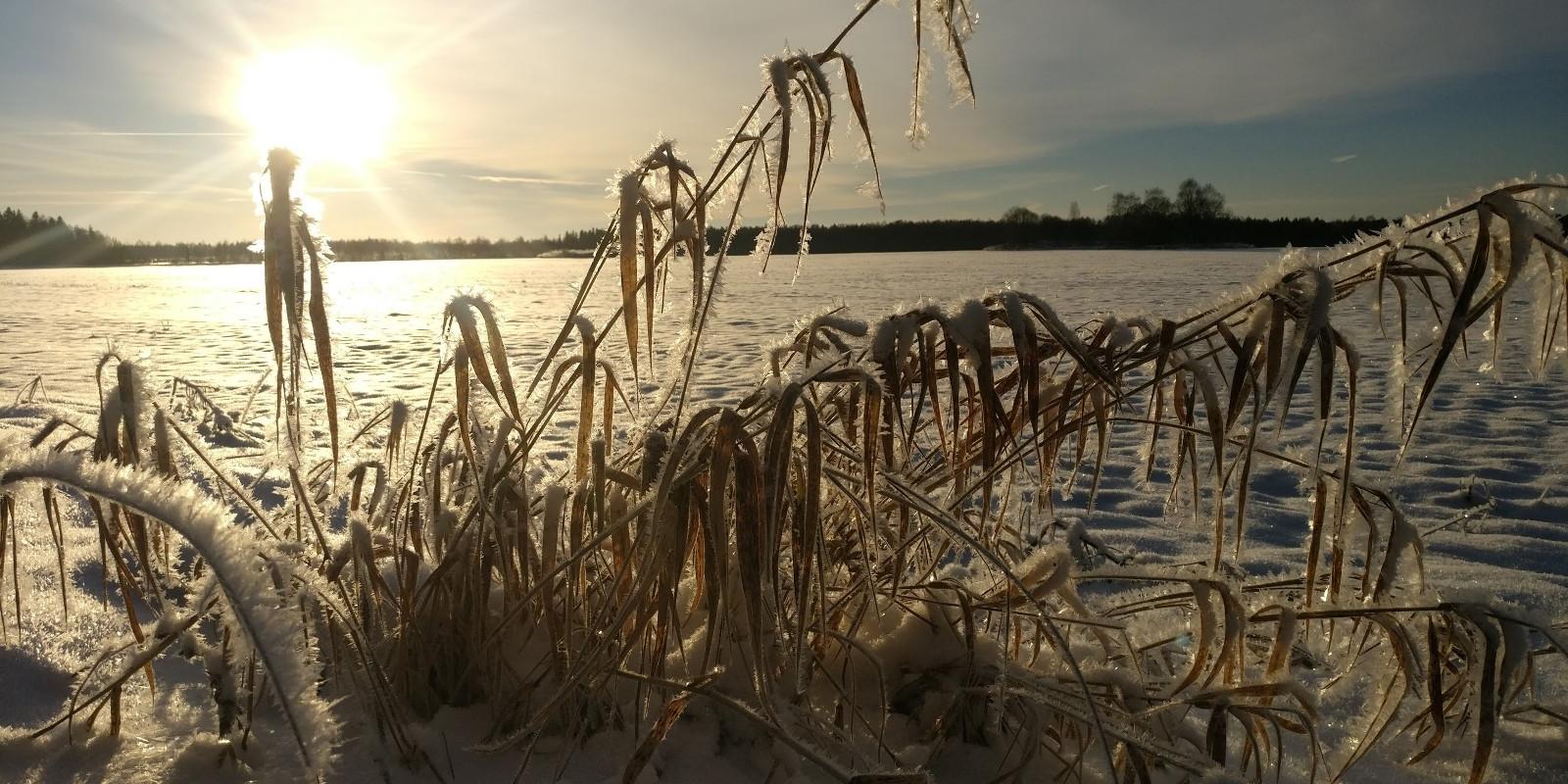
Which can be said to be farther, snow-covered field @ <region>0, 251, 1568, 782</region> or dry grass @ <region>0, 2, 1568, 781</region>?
snow-covered field @ <region>0, 251, 1568, 782</region>

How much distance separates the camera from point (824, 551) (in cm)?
94

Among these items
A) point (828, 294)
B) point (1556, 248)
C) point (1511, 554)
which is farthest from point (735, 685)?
point (828, 294)

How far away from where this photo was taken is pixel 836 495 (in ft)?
4.70

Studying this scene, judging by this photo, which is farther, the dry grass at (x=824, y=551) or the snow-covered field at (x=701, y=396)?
the snow-covered field at (x=701, y=396)

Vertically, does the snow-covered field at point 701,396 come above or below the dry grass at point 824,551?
below

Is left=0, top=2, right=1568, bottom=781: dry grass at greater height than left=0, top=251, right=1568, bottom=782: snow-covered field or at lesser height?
greater

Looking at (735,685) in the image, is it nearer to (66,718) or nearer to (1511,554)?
(66,718)

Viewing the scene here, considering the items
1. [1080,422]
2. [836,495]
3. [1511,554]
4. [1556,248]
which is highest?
[1556,248]

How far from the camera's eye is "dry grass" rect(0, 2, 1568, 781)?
0.94m

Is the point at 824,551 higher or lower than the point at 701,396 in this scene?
higher

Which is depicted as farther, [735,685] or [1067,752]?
[1067,752]

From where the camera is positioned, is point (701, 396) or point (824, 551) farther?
point (701, 396)

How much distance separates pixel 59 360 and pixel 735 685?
720 cm

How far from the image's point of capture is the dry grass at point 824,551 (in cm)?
94
